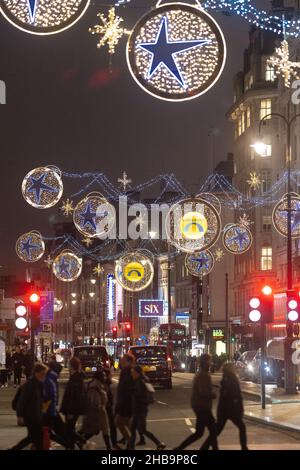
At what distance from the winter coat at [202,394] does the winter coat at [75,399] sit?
2.25 m

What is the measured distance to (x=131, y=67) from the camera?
13805 millimetres

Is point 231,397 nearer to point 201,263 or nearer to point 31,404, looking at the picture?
point 31,404

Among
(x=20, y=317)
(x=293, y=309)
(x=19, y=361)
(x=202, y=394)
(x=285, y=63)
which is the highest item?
(x=285, y=63)

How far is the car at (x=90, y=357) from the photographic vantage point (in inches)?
1762

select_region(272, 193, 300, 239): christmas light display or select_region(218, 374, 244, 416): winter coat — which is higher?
select_region(272, 193, 300, 239): christmas light display

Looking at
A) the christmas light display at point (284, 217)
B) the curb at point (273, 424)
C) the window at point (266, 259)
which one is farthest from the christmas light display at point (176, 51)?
the window at point (266, 259)

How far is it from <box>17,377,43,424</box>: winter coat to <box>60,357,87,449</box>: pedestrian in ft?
8.29

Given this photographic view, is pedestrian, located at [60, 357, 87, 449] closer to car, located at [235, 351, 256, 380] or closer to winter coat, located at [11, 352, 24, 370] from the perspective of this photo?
winter coat, located at [11, 352, 24, 370]

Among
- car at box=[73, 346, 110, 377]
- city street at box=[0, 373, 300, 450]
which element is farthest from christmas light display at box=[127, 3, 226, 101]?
car at box=[73, 346, 110, 377]

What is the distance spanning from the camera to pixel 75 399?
1869 centimetres

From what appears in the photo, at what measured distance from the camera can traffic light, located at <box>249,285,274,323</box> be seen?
3041 cm

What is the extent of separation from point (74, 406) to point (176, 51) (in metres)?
7.56

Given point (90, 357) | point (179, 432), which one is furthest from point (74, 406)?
point (90, 357)

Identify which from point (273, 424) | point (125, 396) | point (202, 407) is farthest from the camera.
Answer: point (273, 424)
